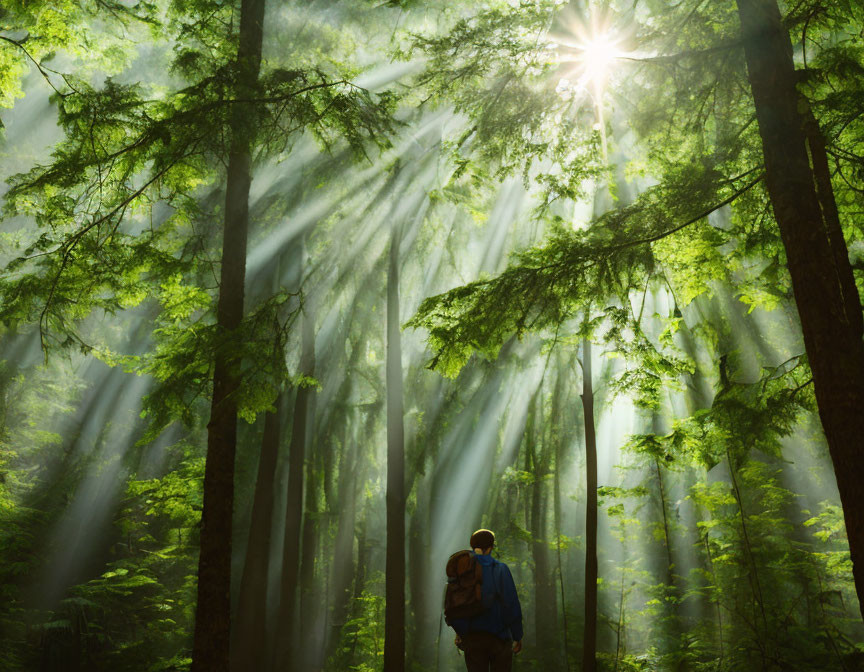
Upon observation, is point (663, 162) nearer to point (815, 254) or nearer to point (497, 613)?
point (815, 254)

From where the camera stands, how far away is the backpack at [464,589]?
4.98m

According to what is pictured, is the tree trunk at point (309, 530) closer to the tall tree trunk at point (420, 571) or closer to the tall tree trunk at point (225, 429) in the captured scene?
the tall tree trunk at point (420, 571)

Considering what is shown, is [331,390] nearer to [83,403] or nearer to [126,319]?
[126,319]

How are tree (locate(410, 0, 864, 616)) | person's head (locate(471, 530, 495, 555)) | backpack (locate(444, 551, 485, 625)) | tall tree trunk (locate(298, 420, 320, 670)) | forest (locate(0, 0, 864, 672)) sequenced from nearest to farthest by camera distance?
tree (locate(410, 0, 864, 616)) → backpack (locate(444, 551, 485, 625)) → person's head (locate(471, 530, 495, 555)) → forest (locate(0, 0, 864, 672)) → tall tree trunk (locate(298, 420, 320, 670))

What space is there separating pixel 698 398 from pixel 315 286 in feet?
31.4

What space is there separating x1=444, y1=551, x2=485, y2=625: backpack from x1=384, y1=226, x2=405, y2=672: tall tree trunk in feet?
18.9

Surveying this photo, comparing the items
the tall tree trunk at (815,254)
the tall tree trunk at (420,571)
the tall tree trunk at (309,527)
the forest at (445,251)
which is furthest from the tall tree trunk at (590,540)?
the tall tree trunk at (420,571)

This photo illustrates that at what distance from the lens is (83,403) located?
22.8 m

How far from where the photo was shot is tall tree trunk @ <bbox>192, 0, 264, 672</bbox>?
232 inches

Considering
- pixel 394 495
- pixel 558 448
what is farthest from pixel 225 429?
pixel 558 448

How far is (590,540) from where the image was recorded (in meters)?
9.51

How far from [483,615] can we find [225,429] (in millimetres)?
3591

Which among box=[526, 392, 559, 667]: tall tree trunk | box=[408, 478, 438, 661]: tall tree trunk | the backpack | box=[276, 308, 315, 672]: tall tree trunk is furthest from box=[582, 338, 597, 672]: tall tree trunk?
box=[408, 478, 438, 661]: tall tree trunk

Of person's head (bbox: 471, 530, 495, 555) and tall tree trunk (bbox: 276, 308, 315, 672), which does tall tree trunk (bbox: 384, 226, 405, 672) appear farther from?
person's head (bbox: 471, 530, 495, 555)
